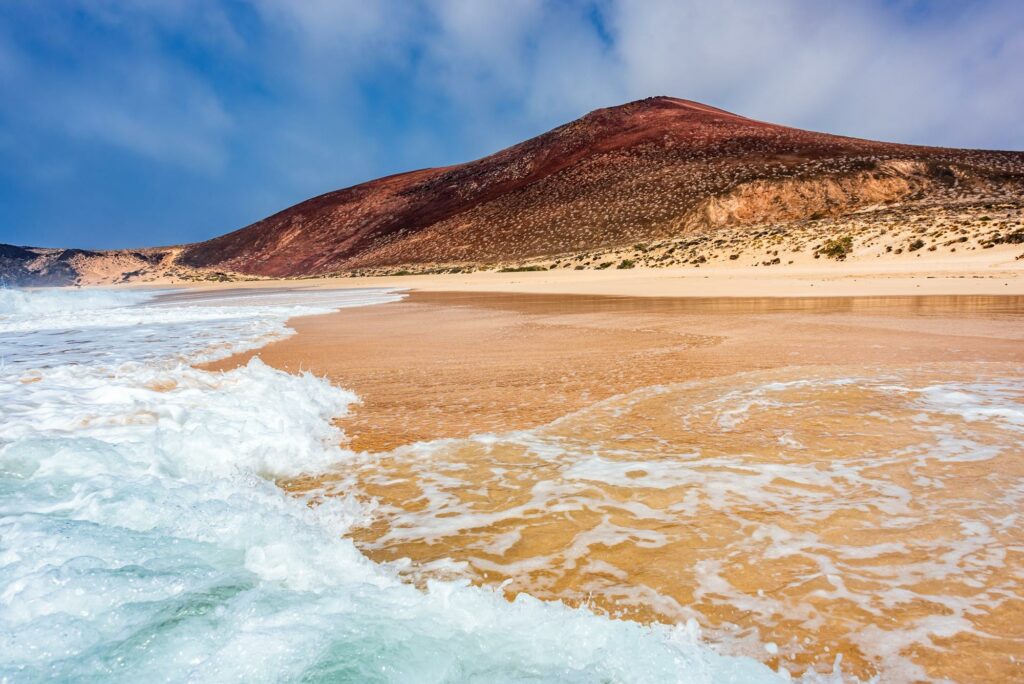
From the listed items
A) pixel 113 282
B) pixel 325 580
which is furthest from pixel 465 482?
pixel 113 282

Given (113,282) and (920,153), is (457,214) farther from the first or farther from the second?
(113,282)

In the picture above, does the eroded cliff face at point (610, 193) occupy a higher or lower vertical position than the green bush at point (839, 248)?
higher

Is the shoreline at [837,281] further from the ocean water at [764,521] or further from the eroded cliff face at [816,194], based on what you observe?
the eroded cliff face at [816,194]

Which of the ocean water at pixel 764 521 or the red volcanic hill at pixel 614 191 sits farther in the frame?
the red volcanic hill at pixel 614 191

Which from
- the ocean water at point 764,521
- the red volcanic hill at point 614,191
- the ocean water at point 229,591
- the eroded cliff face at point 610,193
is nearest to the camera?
the ocean water at point 229,591

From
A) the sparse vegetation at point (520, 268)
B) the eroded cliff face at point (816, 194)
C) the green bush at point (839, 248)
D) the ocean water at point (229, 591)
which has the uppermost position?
the eroded cliff face at point (816, 194)

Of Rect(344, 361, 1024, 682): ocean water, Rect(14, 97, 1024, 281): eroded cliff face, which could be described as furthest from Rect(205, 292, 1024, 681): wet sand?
Rect(14, 97, 1024, 281): eroded cliff face

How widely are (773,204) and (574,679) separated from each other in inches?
2030

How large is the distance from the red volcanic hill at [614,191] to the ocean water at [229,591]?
4399 centimetres

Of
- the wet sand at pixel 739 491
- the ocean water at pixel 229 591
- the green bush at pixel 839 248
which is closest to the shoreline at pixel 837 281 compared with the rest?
the green bush at pixel 839 248

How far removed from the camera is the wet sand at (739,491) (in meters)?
2.07

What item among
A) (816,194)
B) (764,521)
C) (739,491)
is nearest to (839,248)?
(739,491)

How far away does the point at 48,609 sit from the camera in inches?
84.8

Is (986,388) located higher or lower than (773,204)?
lower
